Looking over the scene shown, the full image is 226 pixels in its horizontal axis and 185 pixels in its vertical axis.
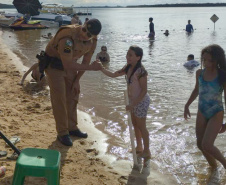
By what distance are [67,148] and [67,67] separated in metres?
1.27

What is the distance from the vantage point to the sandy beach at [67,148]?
397 cm

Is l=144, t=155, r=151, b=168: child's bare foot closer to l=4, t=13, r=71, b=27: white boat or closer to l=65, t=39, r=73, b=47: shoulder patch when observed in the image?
l=65, t=39, r=73, b=47: shoulder patch

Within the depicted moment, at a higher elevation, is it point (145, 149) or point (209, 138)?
point (209, 138)

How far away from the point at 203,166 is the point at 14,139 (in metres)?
2.79

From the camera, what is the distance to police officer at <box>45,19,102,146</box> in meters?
4.28

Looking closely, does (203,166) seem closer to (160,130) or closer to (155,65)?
(160,130)

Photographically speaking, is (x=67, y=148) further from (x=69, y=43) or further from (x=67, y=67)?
(x=69, y=43)

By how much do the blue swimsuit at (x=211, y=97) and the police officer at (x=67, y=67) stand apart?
1402mm

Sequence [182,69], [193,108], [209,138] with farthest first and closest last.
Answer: [182,69] < [193,108] < [209,138]

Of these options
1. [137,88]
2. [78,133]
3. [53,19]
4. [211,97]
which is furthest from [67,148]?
[53,19]

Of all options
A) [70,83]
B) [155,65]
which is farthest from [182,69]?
[70,83]

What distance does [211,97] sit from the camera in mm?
3828

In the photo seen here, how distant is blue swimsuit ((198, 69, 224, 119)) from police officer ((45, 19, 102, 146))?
1402 millimetres

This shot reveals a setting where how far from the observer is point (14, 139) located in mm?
4734
